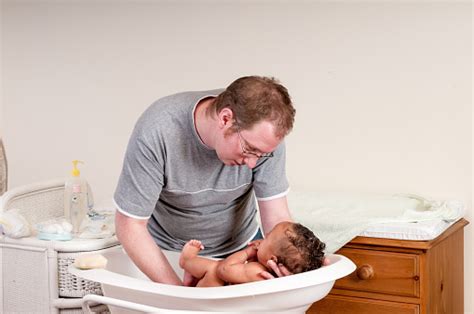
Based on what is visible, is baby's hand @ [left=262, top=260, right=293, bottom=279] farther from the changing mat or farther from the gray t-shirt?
the changing mat

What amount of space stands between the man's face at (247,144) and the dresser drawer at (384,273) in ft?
2.52

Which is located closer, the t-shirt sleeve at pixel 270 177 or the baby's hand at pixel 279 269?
the baby's hand at pixel 279 269

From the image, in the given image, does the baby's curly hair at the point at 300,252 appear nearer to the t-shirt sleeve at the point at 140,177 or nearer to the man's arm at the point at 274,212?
the man's arm at the point at 274,212

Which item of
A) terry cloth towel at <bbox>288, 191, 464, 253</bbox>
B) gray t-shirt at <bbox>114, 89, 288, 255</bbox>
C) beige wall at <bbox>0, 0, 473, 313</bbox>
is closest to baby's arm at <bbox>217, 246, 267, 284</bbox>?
gray t-shirt at <bbox>114, 89, 288, 255</bbox>

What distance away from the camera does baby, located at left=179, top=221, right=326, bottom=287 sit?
1.86 meters

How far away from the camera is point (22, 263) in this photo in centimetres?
251

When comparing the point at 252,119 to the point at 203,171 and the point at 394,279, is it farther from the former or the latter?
the point at 394,279

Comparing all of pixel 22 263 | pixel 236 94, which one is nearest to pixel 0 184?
pixel 22 263

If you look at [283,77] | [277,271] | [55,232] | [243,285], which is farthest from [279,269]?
[283,77]

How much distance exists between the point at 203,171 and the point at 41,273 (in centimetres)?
70

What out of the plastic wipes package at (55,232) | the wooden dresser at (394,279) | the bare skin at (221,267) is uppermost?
the bare skin at (221,267)

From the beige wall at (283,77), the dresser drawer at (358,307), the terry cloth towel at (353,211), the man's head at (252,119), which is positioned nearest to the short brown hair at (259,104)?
the man's head at (252,119)

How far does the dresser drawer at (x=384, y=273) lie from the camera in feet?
8.15

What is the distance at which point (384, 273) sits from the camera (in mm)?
2533
